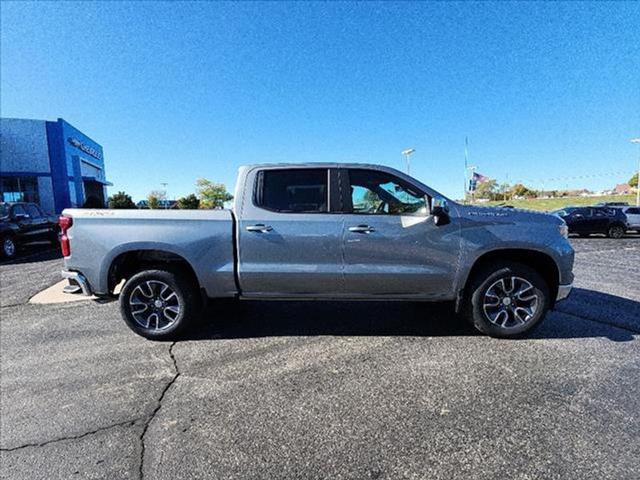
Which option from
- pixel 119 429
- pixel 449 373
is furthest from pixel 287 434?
pixel 449 373

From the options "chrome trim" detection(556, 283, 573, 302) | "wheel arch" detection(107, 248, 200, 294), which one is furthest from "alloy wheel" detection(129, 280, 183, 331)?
"chrome trim" detection(556, 283, 573, 302)

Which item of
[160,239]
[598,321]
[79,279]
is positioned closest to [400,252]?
[160,239]

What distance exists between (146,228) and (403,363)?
3.08 meters

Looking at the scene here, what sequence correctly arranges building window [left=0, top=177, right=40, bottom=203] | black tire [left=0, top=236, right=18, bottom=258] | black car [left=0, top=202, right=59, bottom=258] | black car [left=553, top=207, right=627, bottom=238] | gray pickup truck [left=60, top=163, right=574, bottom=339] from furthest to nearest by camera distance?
building window [left=0, top=177, right=40, bottom=203] → black car [left=553, top=207, right=627, bottom=238] → black car [left=0, top=202, right=59, bottom=258] → black tire [left=0, top=236, right=18, bottom=258] → gray pickup truck [left=60, top=163, right=574, bottom=339]

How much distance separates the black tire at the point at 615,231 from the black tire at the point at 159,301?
20.6 m

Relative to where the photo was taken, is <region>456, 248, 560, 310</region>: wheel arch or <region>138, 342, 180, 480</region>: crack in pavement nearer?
<region>138, 342, 180, 480</region>: crack in pavement

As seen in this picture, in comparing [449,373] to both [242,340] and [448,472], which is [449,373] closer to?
Answer: [448,472]

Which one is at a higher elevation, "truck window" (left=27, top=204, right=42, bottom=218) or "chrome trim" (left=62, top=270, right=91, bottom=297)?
"truck window" (left=27, top=204, right=42, bottom=218)

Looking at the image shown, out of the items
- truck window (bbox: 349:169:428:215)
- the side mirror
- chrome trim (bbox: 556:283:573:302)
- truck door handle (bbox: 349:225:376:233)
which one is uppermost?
truck window (bbox: 349:169:428:215)

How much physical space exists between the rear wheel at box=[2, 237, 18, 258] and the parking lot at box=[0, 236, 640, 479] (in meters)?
8.66

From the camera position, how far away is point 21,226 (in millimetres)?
11820

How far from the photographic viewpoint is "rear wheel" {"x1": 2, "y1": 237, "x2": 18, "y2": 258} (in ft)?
36.0

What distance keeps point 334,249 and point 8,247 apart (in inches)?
501

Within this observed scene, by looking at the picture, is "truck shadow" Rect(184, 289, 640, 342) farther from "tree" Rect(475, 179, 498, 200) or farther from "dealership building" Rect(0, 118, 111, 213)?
"tree" Rect(475, 179, 498, 200)
